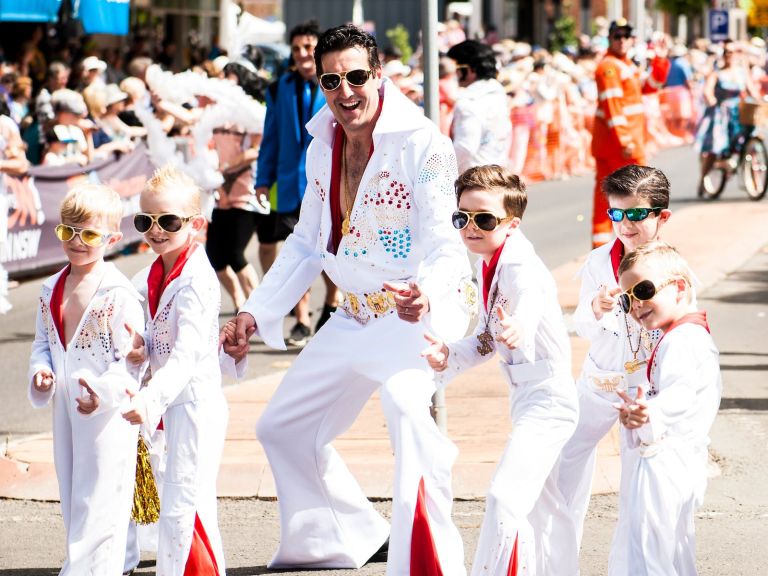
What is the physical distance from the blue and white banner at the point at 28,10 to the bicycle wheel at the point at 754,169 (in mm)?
8412

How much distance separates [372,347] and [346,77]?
90cm

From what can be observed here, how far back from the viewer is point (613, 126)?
12.2 metres

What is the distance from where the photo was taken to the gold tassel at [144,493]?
5262 mm

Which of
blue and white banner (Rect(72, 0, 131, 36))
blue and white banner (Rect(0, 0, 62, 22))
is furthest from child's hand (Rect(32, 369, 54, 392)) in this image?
blue and white banner (Rect(72, 0, 131, 36))

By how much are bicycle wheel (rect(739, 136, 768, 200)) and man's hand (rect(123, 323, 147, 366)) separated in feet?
50.0

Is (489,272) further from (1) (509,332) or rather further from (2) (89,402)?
(2) (89,402)

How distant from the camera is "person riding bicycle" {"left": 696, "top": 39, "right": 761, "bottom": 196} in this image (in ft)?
63.8

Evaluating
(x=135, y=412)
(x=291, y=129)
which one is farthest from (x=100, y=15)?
(x=135, y=412)

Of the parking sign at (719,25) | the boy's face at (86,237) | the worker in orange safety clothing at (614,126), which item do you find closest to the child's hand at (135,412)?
the boy's face at (86,237)

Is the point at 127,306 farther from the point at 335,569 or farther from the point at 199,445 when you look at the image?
the point at 335,569

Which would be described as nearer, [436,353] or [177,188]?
[436,353]

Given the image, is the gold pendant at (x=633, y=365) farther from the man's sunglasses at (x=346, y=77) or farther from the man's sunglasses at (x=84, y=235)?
the man's sunglasses at (x=84, y=235)

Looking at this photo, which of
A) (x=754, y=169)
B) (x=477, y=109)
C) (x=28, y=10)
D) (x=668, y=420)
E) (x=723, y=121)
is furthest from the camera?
(x=723, y=121)

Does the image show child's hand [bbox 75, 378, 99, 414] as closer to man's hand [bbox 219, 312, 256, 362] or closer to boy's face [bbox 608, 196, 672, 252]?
man's hand [bbox 219, 312, 256, 362]
